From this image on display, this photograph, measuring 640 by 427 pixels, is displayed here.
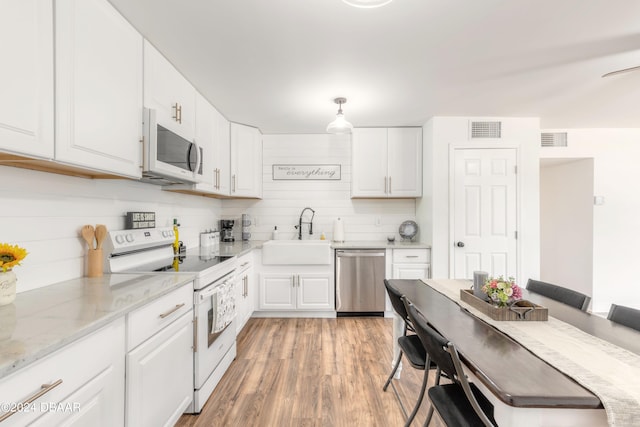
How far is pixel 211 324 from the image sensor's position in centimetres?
197

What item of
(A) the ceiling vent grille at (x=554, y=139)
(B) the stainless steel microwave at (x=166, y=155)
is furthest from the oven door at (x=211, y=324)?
(A) the ceiling vent grille at (x=554, y=139)

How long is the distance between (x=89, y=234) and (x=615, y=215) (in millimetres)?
5647

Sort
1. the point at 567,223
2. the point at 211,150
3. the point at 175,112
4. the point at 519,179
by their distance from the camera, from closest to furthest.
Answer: the point at 175,112, the point at 211,150, the point at 519,179, the point at 567,223

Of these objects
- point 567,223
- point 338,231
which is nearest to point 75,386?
point 338,231

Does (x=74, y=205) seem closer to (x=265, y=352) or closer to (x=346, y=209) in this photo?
(x=265, y=352)

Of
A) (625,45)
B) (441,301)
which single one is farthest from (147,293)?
(625,45)

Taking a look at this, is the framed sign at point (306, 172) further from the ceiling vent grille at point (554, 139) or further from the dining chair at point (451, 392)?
the dining chair at point (451, 392)

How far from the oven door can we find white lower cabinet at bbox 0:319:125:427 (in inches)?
26.1

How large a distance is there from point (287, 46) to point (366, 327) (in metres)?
2.87

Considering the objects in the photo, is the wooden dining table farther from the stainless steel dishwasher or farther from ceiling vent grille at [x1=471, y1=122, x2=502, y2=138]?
ceiling vent grille at [x1=471, y1=122, x2=502, y2=138]

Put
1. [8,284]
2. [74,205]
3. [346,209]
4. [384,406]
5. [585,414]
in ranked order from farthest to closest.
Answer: [346,209] → [384,406] → [74,205] → [8,284] → [585,414]

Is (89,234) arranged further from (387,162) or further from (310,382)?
(387,162)

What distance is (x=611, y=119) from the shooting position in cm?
344

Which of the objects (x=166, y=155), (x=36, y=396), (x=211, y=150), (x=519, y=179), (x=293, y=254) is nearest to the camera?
(x=36, y=396)
